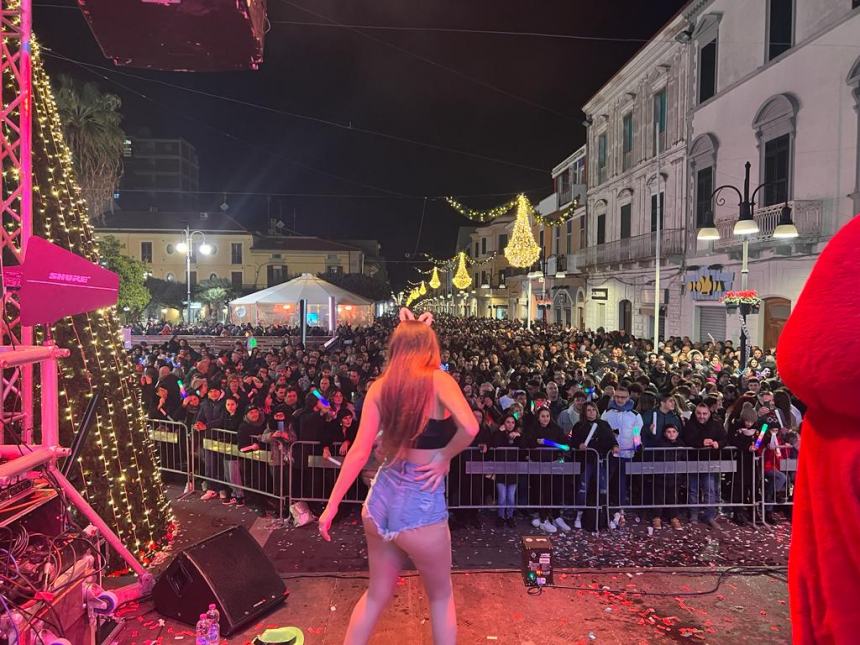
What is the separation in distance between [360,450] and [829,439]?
2.11 metres

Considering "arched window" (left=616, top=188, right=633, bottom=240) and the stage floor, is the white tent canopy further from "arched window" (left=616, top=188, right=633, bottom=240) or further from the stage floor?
the stage floor

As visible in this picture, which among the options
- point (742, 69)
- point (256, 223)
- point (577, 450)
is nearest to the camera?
point (577, 450)

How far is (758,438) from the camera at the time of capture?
688 cm

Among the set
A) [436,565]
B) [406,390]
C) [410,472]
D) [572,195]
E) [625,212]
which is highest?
[572,195]

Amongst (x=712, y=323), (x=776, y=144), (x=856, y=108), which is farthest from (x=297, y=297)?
(x=856, y=108)

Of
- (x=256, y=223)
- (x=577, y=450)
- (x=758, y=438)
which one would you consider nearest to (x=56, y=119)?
(x=577, y=450)

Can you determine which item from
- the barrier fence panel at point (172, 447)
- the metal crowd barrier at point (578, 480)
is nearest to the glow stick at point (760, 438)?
the metal crowd barrier at point (578, 480)

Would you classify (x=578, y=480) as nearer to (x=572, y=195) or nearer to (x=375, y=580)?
(x=375, y=580)

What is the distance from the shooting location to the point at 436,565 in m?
3.03

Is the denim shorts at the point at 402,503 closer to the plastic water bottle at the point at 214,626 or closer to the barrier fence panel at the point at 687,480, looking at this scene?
the plastic water bottle at the point at 214,626

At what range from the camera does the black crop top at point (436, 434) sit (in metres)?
3.03

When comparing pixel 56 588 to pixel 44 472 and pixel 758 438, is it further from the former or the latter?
pixel 758 438

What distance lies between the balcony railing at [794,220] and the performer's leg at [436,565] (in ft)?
54.0

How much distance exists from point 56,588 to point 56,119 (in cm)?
432
